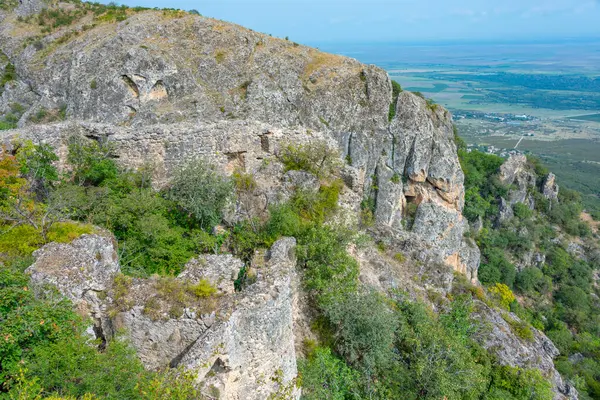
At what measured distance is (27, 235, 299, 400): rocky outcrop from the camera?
283 inches

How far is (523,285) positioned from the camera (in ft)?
172

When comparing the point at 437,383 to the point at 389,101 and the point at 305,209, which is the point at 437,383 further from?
the point at 389,101

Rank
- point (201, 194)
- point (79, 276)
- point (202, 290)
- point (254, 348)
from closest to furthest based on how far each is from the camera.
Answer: point (254, 348) → point (79, 276) → point (202, 290) → point (201, 194)

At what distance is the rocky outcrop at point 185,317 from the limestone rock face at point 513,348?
9.08 m

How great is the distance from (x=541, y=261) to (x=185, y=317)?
2487 inches

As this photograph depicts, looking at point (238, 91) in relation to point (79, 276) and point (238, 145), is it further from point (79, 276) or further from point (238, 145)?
point (79, 276)

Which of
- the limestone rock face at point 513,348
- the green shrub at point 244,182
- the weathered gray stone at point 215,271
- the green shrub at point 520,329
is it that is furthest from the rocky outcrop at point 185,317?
the green shrub at point 520,329

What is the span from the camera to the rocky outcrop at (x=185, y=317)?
718 cm

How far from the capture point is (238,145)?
574 inches

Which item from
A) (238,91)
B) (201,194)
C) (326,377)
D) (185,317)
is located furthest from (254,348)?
(238,91)

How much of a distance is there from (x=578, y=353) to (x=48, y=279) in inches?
1856

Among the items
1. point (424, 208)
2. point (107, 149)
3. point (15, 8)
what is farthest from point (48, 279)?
point (15, 8)

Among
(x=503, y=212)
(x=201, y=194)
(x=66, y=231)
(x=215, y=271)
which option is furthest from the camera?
(x=503, y=212)

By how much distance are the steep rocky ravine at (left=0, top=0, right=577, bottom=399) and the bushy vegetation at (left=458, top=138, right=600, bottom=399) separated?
27.3 feet
